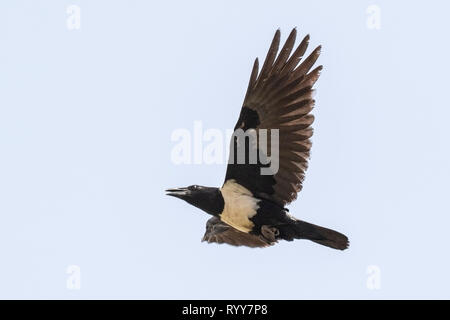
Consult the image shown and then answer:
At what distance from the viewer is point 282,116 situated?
19172mm

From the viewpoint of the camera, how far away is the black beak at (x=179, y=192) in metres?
19.5

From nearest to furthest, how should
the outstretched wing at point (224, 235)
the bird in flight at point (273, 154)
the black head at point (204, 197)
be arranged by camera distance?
the bird in flight at point (273, 154) → the black head at point (204, 197) → the outstretched wing at point (224, 235)

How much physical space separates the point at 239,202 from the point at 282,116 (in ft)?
5.18

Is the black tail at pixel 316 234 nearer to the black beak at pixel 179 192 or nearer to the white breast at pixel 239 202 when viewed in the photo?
the white breast at pixel 239 202

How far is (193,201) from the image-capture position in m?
19.5

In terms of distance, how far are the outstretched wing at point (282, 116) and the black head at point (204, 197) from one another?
412 millimetres

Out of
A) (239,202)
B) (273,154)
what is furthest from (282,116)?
(239,202)

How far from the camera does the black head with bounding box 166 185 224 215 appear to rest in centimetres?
1948

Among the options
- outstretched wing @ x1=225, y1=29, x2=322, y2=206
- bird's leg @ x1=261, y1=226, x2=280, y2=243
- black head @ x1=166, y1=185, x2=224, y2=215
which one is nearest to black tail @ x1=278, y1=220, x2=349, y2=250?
bird's leg @ x1=261, y1=226, x2=280, y2=243

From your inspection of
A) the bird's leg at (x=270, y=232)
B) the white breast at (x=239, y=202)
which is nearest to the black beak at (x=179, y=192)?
the white breast at (x=239, y=202)

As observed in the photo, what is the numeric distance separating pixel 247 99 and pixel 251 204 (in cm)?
173
